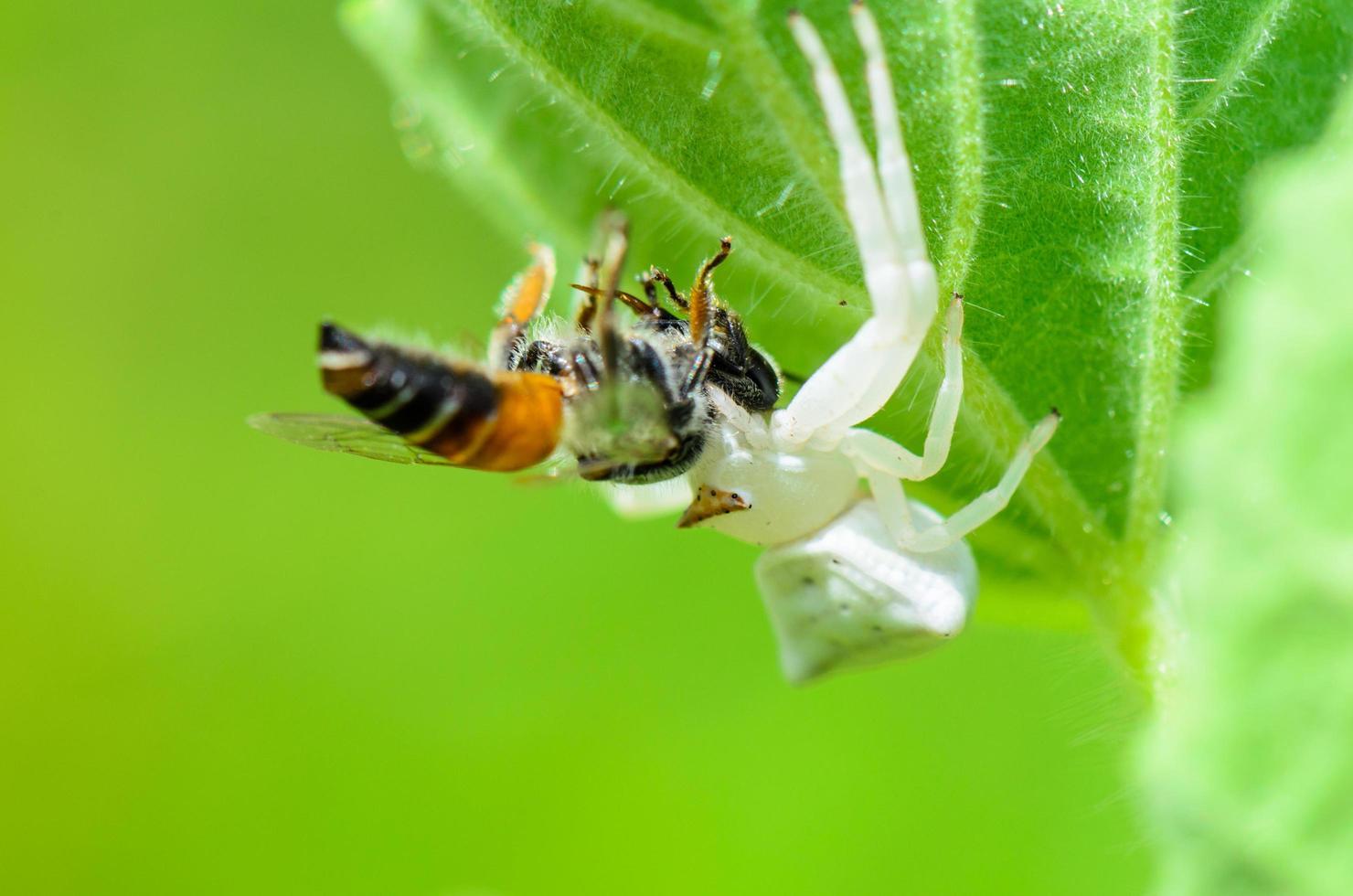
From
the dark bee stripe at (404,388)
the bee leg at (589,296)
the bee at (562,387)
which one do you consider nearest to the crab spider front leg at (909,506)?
the bee at (562,387)

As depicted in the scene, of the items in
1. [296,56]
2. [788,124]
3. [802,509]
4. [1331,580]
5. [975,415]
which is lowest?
[1331,580]

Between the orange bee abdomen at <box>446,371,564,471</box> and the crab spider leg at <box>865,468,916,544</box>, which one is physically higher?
the crab spider leg at <box>865,468,916,544</box>

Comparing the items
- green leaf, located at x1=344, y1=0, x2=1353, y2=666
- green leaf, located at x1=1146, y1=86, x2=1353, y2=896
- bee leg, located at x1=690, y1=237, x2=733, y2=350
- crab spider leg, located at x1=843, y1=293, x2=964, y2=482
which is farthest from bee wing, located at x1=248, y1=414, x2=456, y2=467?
green leaf, located at x1=1146, y1=86, x2=1353, y2=896

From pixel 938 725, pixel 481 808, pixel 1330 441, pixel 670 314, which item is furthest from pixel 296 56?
pixel 1330 441

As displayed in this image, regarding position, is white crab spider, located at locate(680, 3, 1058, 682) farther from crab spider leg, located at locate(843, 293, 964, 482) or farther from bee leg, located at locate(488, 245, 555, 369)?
bee leg, located at locate(488, 245, 555, 369)

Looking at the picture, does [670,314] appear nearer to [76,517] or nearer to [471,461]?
[471,461]
